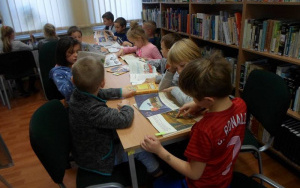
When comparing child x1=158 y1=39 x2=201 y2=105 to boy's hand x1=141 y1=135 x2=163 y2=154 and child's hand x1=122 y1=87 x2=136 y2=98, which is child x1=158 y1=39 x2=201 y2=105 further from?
boy's hand x1=141 y1=135 x2=163 y2=154

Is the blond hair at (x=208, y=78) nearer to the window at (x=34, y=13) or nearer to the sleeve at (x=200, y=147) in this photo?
the sleeve at (x=200, y=147)

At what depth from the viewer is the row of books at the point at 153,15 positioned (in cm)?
411

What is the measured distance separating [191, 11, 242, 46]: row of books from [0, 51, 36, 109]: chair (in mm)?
2381

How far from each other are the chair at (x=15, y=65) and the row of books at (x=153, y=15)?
2162 mm

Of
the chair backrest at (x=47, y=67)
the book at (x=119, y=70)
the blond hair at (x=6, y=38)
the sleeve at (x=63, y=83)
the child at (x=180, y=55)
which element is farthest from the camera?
the blond hair at (x=6, y=38)

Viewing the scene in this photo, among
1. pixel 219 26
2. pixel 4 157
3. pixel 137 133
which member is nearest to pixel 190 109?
pixel 137 133

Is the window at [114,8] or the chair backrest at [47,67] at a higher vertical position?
the window at [114,8]

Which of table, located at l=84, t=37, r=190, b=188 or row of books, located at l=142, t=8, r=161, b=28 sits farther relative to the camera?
row of books, located at l=142, t=8, r=161, b=28

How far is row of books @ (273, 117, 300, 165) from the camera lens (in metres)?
1.79

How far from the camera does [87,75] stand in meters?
1.19

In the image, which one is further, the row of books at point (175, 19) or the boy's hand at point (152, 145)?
the row of books at point (175, 19)

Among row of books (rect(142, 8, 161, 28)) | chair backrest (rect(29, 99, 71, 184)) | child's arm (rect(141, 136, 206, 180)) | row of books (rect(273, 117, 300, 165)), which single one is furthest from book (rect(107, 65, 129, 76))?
row of books (rect(142, 8, 161, 28))

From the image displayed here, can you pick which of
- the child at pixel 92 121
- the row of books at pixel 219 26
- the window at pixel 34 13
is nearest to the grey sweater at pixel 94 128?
the child at pixel 92 121

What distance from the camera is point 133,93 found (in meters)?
1.56
